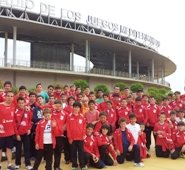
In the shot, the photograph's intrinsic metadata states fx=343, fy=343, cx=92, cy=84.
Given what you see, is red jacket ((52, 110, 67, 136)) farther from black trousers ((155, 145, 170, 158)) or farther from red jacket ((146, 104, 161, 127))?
red jacket ((146, 104, 161, 127))

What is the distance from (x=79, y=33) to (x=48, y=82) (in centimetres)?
595

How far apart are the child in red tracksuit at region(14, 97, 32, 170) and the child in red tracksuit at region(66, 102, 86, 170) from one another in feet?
3.08

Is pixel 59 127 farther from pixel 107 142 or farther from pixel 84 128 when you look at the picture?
pixel 107 142

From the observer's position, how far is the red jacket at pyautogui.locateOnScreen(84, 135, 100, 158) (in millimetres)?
8211

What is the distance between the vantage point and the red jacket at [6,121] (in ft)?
24.2

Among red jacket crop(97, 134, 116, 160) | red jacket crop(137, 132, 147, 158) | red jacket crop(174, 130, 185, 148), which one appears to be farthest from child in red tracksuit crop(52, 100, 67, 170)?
red jacket crop(174, 130, 185, 148)

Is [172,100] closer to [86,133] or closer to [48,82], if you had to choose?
[86,133]

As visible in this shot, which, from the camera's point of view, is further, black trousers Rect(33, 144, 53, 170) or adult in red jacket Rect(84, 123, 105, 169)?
adult in red jacket Rect(84, 123, 105, 169)

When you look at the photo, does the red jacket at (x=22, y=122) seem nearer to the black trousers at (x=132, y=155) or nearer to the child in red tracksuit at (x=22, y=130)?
the child in red tracksuit at (x=22, y=130)

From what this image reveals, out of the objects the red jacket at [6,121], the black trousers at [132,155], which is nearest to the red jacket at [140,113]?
the black trousers at [132,155]

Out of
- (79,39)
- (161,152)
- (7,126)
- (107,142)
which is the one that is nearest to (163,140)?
(161,152)

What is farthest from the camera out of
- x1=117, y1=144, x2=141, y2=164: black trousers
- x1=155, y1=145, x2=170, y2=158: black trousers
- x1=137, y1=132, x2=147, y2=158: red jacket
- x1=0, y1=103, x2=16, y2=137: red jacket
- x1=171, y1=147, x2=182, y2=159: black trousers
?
x1=155, y1=145, x2=170, y2=158: black trousers

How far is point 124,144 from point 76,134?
1682 millimetres

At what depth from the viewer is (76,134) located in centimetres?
760
